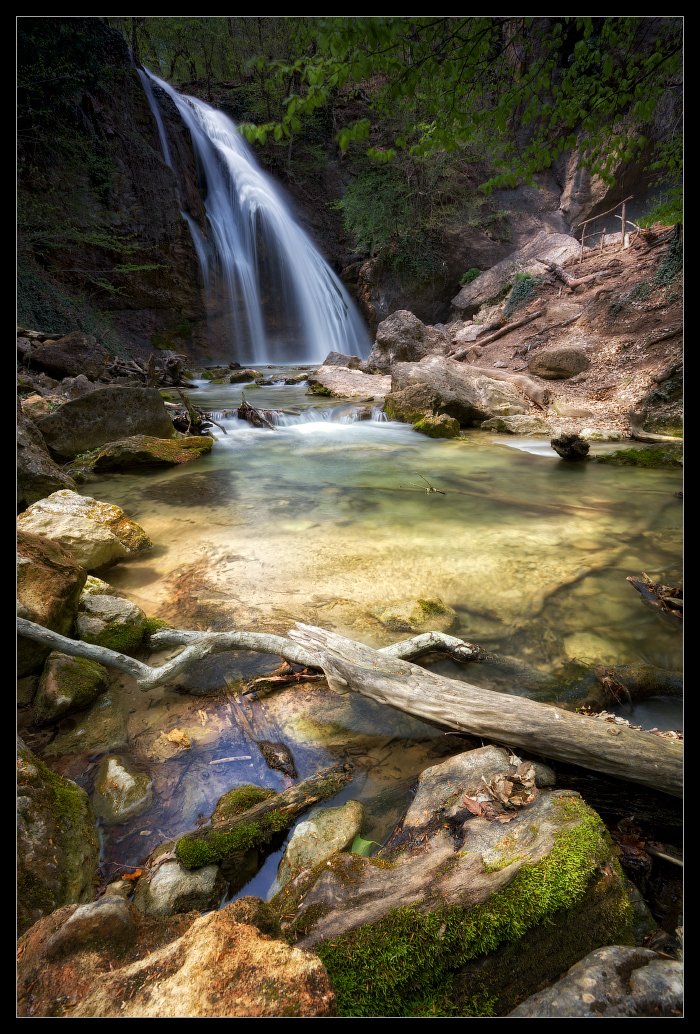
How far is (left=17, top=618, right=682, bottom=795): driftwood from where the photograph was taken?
4.94ft

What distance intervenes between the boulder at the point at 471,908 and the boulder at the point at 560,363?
38.7 feet

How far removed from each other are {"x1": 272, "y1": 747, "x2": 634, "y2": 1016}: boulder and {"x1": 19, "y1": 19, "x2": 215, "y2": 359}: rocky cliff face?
13698 mm

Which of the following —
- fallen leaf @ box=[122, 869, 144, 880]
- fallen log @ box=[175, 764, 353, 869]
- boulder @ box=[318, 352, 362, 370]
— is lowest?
fallen leaf @ box=[122, 869, 144, 880]

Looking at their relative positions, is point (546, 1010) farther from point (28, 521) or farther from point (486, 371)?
point (486, 371)

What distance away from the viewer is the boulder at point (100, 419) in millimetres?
6793

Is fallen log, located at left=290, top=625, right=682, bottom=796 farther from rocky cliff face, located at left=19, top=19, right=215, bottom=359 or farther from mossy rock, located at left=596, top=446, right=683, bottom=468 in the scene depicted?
rocky cliff face, located at left=19, top=19, right=215, bottom=359

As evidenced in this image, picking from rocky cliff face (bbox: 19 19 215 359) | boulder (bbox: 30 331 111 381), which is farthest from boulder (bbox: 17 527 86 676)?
rocky cliff face (bbox: 19 19 215 359)

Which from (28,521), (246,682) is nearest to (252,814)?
(246,682)

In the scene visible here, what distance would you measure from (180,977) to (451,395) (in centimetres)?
999

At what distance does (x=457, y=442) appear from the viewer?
347 inches

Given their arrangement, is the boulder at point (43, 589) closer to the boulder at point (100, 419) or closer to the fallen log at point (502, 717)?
the fallen log at point (502, 717)

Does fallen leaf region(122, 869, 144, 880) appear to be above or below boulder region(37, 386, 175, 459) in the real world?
below

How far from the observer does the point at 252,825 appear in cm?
163
